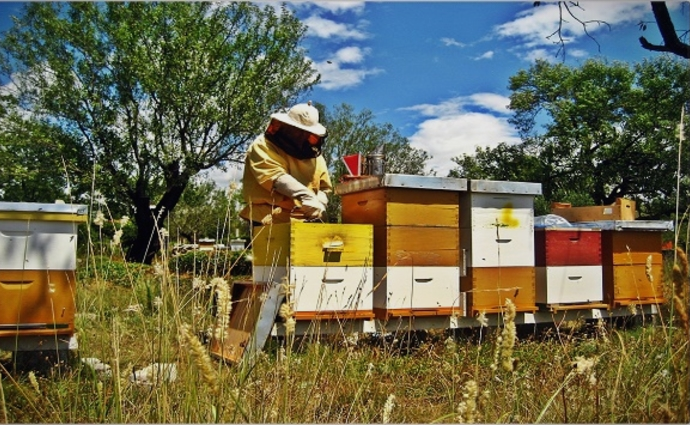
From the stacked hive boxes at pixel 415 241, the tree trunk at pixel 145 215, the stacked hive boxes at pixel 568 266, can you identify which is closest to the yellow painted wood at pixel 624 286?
the stacked hive boxes at pixel 568 266

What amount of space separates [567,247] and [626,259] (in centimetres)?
73

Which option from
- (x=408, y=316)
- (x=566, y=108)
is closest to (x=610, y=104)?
(x=566, y=108)

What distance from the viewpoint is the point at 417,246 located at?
3840mm

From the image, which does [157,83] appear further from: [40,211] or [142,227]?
[40,211]

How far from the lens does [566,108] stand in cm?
1240

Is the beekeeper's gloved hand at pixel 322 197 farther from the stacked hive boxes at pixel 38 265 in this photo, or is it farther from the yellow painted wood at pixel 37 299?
the yellow painted wood at pixel 37 299

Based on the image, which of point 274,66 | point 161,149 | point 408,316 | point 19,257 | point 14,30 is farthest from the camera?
point 274,66

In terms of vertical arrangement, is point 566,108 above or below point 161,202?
above

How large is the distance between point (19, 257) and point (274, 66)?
509 inches

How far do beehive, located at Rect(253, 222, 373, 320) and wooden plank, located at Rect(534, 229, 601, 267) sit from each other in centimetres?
159

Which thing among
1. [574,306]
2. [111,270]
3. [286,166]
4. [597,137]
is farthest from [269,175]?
[597,137]

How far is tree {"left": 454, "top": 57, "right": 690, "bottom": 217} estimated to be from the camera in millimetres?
9898

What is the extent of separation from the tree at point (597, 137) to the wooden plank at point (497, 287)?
5.70 m

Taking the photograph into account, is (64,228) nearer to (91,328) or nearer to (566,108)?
(91,328)
